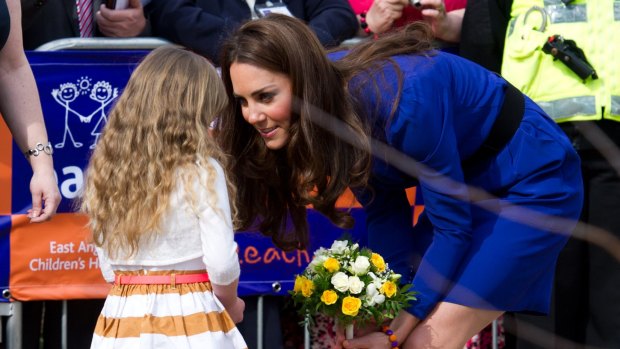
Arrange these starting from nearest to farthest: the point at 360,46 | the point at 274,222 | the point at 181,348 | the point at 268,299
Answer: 1. the point at 181,348
2. the point at 360,46
3. the point at 274,222
4. the point at 268,299

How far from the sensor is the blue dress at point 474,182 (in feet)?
12.1

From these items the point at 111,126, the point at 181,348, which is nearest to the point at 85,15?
the point at 111,126

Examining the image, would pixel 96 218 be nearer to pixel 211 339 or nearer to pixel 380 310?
pixel 211 339

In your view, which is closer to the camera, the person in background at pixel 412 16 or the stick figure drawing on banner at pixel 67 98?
the stick figure drawing on banner at pixel 67 98

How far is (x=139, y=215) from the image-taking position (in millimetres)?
3709

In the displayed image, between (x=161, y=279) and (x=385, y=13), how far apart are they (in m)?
2.31

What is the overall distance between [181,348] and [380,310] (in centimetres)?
75

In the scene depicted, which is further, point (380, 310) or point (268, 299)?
point (268, 299)

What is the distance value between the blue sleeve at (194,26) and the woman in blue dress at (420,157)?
4.52ft

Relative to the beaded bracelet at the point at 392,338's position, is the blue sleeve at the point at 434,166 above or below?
above

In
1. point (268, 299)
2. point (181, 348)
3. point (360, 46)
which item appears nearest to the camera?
point (181, 348)

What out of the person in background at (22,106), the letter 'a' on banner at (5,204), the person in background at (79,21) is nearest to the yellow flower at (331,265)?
the person in background at (22,106)

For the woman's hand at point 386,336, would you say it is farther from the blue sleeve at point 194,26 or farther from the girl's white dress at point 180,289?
the blue sleeve at point 194,26

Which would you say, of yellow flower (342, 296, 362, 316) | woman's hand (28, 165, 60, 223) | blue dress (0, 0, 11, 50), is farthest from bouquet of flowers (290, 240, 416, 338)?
blue dress (0, 0, 11, 50)
